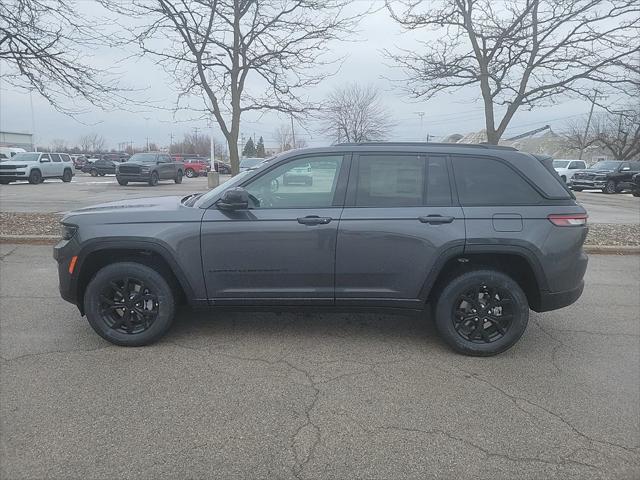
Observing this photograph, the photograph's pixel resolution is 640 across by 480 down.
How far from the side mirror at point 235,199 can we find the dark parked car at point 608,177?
84.8ft

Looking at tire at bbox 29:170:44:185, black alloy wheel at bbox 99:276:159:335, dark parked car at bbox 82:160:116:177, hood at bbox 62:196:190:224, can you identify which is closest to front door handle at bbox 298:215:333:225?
hood at bbox 62:196:190:224

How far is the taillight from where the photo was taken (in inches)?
145

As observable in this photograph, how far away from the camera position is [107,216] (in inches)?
151

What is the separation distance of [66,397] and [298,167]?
236 cm

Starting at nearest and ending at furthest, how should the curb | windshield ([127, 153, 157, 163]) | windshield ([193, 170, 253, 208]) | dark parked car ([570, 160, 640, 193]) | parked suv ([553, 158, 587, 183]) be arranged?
windshield ([193, 170, 253, 208]) < the curb < dark parked car ([570, 160, 640, 193]) < windshield ([127, 153, 157, 163]) < parked suv ([553, 158, 587, 183])

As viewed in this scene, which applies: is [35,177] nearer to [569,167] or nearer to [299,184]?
[299,184]

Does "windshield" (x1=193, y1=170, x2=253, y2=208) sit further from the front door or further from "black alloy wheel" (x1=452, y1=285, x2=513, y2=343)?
"black alloy wheel" (x1=452, y1=285, x2=513, y2=343)

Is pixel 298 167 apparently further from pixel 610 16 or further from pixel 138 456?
pixel 610 16

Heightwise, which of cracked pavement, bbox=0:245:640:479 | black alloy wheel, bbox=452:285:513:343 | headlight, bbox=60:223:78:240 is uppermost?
headlight, bbox=60:223:78:240

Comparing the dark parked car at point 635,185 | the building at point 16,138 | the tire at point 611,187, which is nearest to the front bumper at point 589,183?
the tire at point 611,187

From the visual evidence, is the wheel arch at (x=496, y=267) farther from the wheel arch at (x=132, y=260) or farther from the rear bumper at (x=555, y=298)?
the wheel arch at (x=132, y=260)

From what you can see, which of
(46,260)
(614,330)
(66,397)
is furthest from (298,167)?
(46,260)

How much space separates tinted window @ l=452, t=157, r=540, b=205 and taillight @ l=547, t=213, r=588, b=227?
0.19 meters

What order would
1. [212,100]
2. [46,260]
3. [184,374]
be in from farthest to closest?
[212,100] → [46,260] → [184,374]
